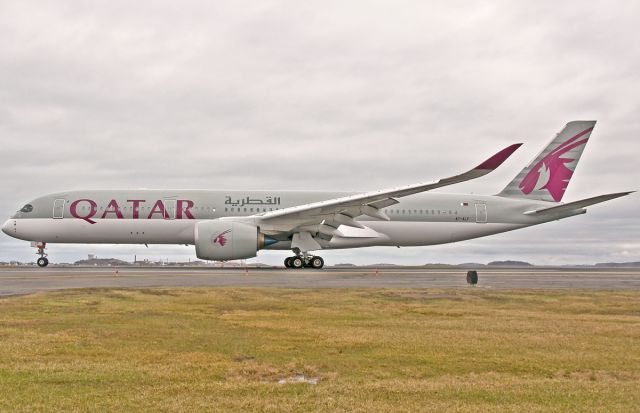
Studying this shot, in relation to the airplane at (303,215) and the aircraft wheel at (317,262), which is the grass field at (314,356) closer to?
the airplane at (303,215)

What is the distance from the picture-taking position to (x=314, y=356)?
8766mm

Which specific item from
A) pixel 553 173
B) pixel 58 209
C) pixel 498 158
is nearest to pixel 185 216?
pixel 58 209

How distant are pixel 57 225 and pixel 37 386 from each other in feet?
100

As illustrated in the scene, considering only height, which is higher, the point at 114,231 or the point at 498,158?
the point at 498,158

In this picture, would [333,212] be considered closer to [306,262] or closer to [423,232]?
[306,262]

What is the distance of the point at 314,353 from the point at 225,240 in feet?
66.0

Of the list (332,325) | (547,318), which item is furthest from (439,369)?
(547,318)

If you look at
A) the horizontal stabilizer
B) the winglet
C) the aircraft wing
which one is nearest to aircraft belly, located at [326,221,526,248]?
the horizontal stabilizer

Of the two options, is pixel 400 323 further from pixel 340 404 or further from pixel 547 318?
pixel 340 404

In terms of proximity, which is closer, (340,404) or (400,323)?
(340,404)

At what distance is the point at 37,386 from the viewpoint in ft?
22.1

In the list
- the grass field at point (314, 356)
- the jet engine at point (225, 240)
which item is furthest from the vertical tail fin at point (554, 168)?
the grass field at point (314, 356)

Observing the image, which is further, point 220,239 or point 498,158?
point 220,239

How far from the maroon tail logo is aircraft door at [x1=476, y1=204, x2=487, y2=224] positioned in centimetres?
395
